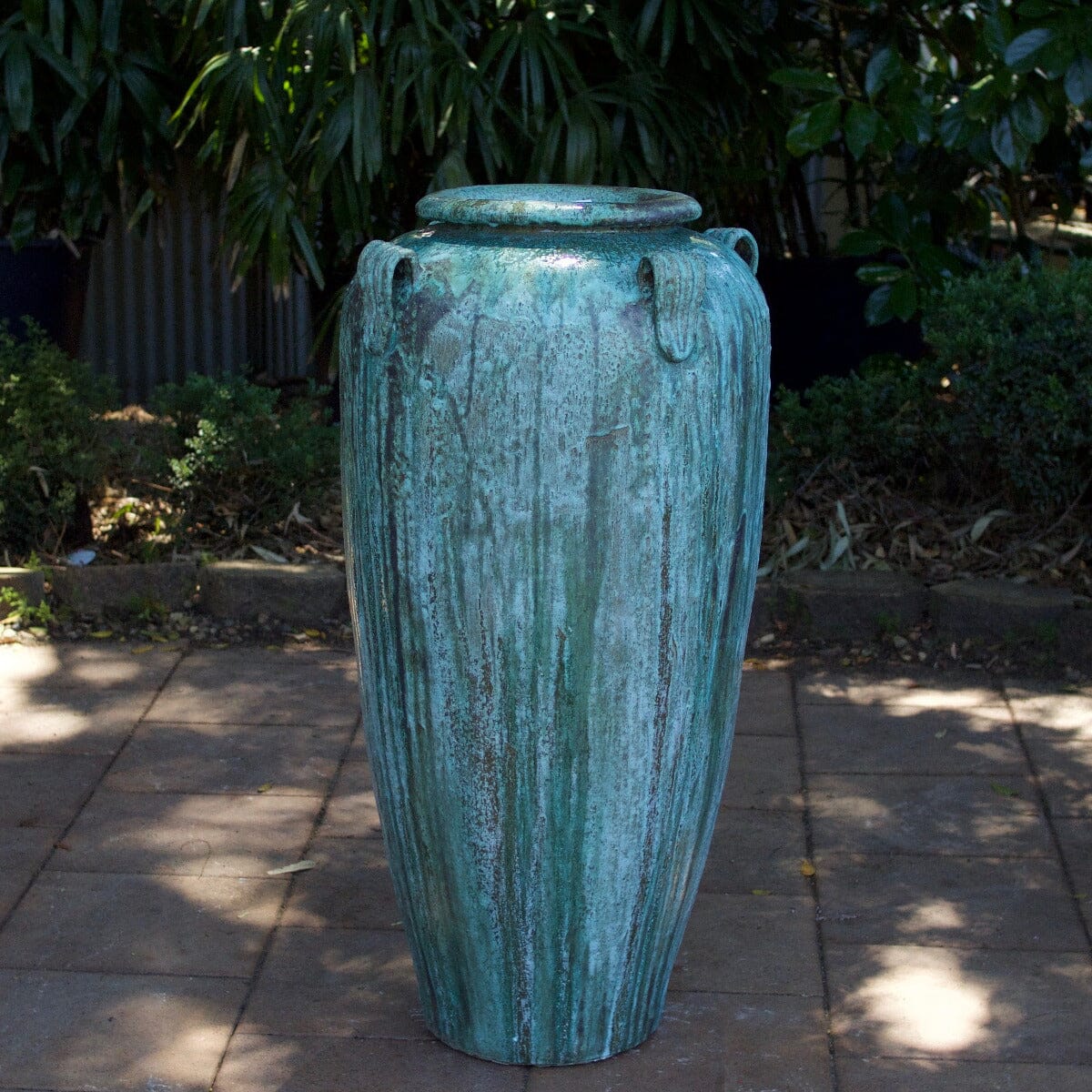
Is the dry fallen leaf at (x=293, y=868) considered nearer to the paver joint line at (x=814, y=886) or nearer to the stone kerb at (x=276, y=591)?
the paver joint line at (x=814, y=886)

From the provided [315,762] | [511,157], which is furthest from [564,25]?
[315,762]

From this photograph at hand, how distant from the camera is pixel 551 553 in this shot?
2.10m

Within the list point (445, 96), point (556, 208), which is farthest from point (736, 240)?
point (445, 96)

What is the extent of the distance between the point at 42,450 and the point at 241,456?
0.54 metres

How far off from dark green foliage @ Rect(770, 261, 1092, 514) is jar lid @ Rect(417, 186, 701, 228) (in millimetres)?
1963

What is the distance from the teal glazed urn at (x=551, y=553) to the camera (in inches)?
81.0

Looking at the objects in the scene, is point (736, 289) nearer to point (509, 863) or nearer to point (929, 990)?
point (509, 863)

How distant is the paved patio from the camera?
249 cm

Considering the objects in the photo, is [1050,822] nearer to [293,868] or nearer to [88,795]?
[293,868]

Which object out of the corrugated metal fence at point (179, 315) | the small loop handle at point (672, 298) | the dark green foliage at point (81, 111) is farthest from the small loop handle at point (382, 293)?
the corrugated metal fence at point (179, 315)

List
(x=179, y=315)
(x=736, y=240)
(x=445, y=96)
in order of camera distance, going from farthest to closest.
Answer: (x=179, y=315) → (x=445, y=96) → (x=736, y=240)

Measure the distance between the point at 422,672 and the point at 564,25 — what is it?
268 cm

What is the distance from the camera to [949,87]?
4320 millimetres

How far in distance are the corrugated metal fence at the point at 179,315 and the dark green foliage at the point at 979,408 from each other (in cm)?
244
